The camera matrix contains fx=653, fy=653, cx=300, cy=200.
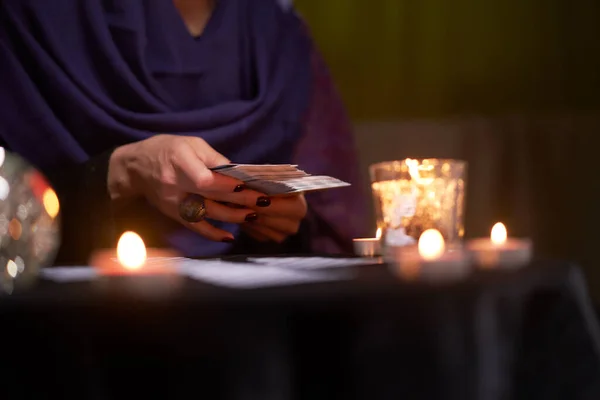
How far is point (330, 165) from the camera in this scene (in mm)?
1479

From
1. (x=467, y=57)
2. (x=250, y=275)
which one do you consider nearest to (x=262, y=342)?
(x=250, y=275)

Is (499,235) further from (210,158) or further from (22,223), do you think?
(22,223)

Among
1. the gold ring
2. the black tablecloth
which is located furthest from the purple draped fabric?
the black tablecloth

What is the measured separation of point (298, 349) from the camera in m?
0.49

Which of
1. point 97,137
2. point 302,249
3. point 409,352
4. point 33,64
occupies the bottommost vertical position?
point 409,352

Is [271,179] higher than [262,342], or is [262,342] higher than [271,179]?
[271,179]

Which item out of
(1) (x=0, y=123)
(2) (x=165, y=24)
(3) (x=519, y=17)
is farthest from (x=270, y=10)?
(3) (x=519, y=17)

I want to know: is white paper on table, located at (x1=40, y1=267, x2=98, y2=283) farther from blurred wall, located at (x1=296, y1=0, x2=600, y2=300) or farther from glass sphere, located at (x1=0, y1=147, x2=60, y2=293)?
blurred wall, located at (x1=296, y1=0, x2=600, y2=300)

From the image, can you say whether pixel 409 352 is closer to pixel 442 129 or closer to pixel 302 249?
pixel 302 249

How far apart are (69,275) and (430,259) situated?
1.27 ft

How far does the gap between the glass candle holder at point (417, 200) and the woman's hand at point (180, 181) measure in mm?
213

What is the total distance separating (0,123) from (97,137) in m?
0.18

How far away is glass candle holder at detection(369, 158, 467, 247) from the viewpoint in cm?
89

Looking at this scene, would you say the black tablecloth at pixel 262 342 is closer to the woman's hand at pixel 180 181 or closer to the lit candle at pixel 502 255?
the lit candle at pixel 502 255
